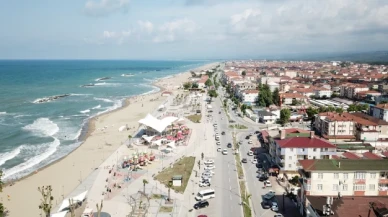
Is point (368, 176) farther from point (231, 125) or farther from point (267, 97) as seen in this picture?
point (267, 97)

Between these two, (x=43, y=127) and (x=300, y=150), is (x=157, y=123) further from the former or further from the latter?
(x=300, y=150)

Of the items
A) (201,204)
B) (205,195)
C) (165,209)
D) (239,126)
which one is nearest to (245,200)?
(205,195)

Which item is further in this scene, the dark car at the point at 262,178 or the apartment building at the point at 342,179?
the dark car at the point at 262,178

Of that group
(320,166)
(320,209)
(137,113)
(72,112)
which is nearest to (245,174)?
(320,166)

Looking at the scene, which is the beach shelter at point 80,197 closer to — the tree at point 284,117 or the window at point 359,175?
the window at point 359,175

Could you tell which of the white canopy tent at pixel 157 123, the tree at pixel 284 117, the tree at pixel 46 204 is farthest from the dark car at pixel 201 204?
the tree at pixel 284 117
